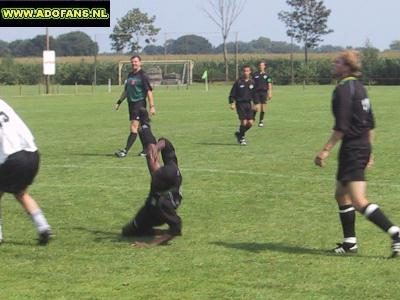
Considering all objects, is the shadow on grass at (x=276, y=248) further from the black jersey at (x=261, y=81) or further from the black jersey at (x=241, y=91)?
the black jersey at (x=261, y=81)

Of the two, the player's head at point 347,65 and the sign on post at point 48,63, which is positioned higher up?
the sign on post at point 48,63

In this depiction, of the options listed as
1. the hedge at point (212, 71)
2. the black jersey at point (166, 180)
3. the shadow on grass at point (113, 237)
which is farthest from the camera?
the hedge at point (212, 71)

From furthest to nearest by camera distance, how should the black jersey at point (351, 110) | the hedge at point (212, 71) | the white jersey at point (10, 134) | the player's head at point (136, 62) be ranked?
the hedge at point (212, 71)
the player's head at point (136, 62)
the white jersey at point (10, 134)
the black jersey at point (351, 110)

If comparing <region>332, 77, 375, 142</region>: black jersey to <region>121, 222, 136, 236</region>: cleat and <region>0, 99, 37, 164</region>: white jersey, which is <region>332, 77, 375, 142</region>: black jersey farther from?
<region>0, 99, 37, 164</region>: white jersey

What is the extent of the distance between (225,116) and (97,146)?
10512 millimetres

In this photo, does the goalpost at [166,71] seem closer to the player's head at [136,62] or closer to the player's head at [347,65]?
the player's head at [136,62]

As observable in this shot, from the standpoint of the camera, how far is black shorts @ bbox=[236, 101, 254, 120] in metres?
16.5

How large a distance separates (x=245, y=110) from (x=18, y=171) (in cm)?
1052

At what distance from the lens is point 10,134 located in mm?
6484

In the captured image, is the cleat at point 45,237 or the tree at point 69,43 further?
the tree at point 69,43

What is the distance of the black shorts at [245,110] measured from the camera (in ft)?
54.3

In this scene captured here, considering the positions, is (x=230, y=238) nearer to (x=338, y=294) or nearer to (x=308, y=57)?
(x=338, y=294)

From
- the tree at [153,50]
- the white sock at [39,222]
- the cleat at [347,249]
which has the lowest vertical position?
the cleat at [347,249]

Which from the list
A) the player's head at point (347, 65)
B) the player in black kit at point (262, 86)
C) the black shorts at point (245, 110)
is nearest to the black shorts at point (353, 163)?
the player's head at point (347, 65)
